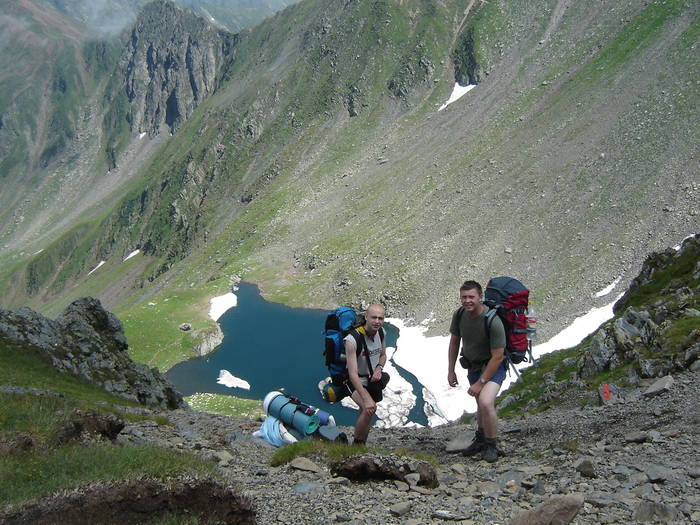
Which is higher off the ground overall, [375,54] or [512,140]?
[375,54]

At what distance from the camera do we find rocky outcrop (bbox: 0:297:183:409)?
2547cm

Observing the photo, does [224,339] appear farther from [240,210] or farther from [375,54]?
[375,54]

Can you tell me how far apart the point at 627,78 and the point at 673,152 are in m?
26.3

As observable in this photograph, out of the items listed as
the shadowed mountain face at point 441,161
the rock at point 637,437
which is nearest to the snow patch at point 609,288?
the shadowed mountain face at point 441,161

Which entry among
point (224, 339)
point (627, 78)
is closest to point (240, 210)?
point (224, 339)

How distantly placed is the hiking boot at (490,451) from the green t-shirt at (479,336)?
64.6 inches

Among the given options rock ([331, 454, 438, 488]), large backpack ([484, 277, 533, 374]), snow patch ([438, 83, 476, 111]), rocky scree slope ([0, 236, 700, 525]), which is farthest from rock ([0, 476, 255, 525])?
snow patch ([438, 83, 476, 111])

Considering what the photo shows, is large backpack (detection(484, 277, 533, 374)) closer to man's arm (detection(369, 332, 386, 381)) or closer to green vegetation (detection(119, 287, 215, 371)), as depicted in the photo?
man's arm (detection(369, 332, 386, 381))

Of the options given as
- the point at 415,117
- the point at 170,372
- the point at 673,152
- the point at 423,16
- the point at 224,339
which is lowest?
the point at 170,372

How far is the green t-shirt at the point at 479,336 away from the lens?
10766 millimetres

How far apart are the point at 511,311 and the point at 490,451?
9.52 feet

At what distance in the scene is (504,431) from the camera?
14.0m

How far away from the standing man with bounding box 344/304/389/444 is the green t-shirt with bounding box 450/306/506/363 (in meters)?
1.71

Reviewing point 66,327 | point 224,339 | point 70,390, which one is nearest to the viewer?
point 70,390
